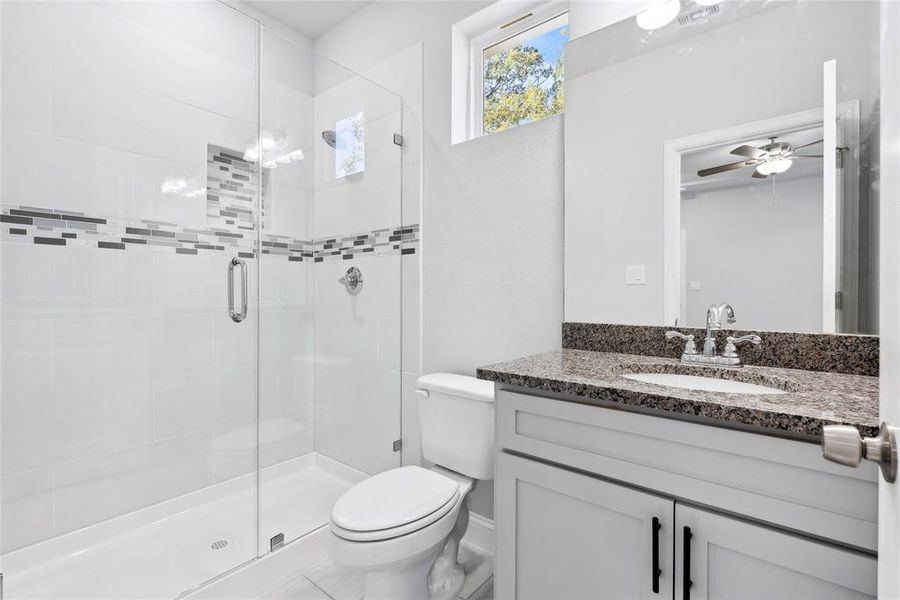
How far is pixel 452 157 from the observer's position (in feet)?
6.53

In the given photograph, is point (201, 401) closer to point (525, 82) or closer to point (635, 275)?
point (635, 275)

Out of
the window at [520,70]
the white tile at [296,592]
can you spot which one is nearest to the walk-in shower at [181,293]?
the white tile at [296,592]

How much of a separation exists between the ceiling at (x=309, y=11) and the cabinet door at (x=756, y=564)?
8.84ft

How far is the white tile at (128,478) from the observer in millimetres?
1757

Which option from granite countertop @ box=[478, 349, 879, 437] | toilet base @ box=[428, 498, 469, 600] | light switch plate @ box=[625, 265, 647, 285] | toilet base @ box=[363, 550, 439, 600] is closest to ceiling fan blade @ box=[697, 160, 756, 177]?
light switch plate @ box=[625, 265, 647, 285]

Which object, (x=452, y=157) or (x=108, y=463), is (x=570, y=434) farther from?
(x=108, y=463)

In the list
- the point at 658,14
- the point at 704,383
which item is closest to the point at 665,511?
the point at 704,383

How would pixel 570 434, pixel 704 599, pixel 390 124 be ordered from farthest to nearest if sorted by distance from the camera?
pixel 390 124 → pixel 570 434 → pixel 704 599

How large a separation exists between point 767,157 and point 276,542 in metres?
2.16

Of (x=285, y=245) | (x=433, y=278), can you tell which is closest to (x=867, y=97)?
(x=433, y=278)

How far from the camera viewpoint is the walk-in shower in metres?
1.65

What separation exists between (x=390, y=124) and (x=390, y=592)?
1.98m

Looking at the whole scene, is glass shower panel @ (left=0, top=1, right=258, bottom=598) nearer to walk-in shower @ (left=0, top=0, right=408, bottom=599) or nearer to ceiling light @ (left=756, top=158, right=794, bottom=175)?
walk-in shower @ (left=0, top=0, right=408, bottom=599)

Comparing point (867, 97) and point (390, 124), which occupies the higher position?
point (390, 124)
